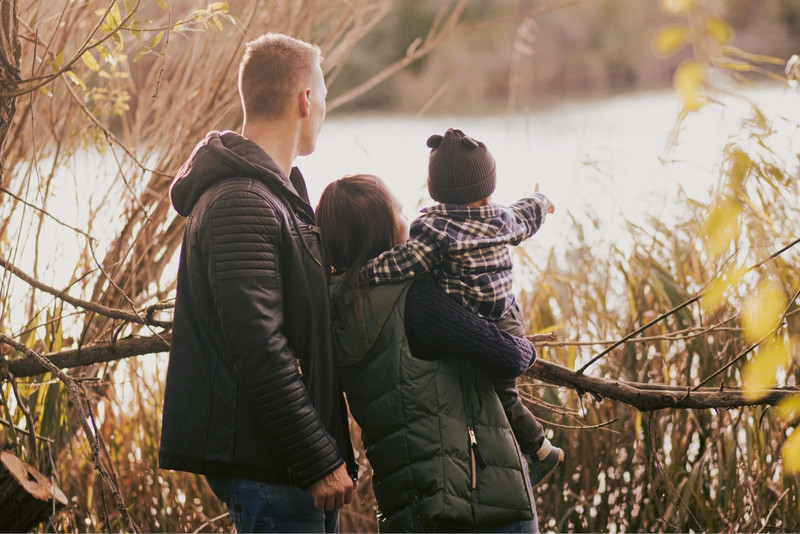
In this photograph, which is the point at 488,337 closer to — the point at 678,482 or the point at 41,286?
the point at 41,286

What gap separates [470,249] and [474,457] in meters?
0.37

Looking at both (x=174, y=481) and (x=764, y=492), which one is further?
(x=174, y=481)

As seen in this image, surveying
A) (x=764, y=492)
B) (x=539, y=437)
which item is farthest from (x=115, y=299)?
(x=764, y=492)

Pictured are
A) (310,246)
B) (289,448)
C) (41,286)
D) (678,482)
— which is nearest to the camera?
(289,448)

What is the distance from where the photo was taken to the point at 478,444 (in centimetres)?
138

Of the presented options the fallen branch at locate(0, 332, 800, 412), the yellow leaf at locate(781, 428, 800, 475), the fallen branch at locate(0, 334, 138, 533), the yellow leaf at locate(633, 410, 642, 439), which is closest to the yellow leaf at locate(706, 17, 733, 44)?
the yellow leaf at locate(781, 428, 800, 475)

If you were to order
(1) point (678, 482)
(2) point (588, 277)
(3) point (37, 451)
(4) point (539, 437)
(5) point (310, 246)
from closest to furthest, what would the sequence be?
(5) point (310, 246) → (4) point (539, 437) → (3) point (37, 451) → (1) point (678, 482) → (2) point (588, 277)

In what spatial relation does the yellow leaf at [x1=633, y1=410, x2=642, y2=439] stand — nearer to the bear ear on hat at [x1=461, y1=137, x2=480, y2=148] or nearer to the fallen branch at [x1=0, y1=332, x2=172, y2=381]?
the bear ear on hat at [x1=461, y1=137, x2=480, y2=148]

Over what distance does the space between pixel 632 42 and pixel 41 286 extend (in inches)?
453

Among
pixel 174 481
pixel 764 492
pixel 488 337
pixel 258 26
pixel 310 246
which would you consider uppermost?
pixel 258 26

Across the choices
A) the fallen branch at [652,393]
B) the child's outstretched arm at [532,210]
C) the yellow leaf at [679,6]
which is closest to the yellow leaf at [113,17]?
the child's outstretched arm at [532,210]

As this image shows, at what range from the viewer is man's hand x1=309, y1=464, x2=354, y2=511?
50.2 inches

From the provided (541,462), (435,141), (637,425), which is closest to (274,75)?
(435,141)

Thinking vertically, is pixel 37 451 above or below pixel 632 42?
below
